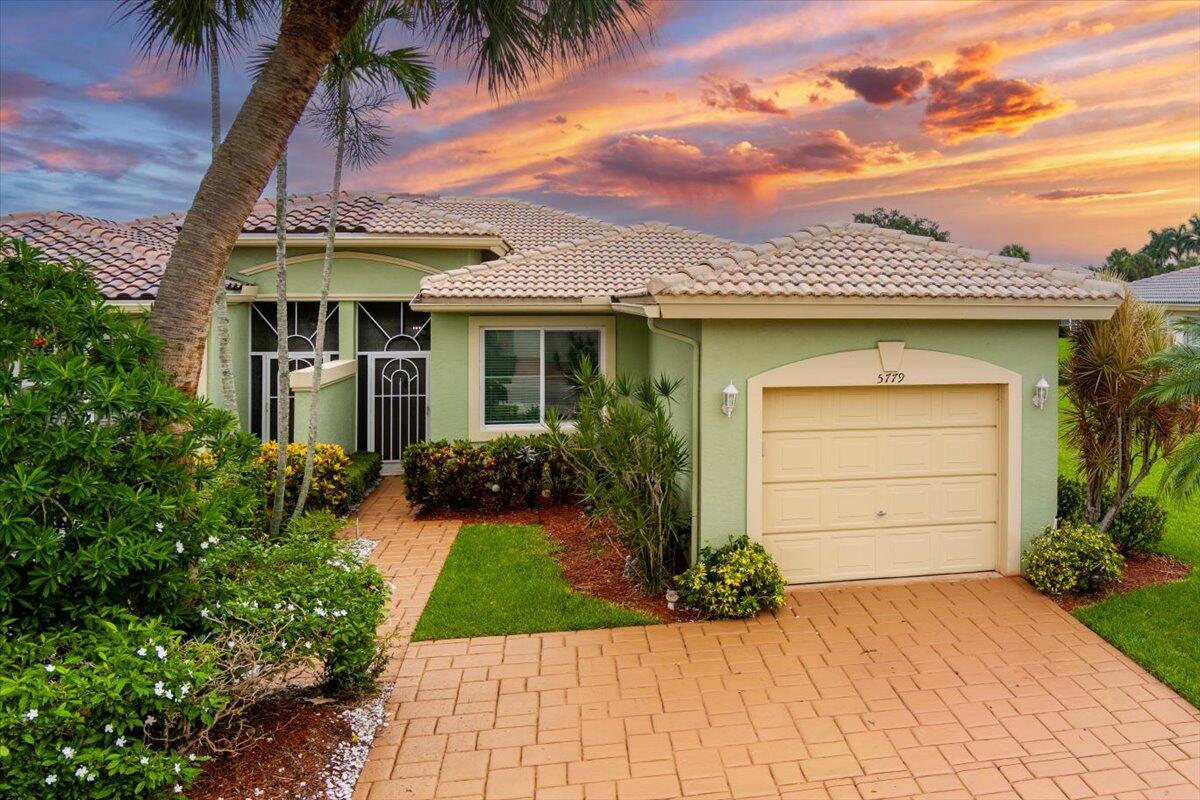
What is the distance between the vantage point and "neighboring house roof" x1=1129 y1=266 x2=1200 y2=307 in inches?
1077

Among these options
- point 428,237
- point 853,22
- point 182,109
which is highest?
point 853,22

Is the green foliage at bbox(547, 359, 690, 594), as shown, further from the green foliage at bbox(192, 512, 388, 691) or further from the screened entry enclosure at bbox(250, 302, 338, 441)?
the screened entry enclosure at bbox(250, 302, 338, 441)

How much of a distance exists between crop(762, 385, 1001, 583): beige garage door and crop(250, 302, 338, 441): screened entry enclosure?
11.2 metres

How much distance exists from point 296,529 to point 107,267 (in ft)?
36.3

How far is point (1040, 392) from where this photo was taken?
9297 millimetres

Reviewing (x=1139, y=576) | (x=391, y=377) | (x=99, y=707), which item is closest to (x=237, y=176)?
(x=99, y=707)

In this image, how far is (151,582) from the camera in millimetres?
4777

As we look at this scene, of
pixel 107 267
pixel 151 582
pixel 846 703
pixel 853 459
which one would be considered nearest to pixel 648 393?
pixel 853 459

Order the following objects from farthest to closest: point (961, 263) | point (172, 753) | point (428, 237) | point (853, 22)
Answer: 1. point (428, 237)
2. point (853, 22)
3. point (961, 263)
4. point (172, 753)

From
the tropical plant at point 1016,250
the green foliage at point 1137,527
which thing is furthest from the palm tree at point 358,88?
the tropical plant at point 1016,250

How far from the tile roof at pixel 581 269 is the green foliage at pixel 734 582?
620 cm

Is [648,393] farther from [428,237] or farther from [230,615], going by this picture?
[428,237]

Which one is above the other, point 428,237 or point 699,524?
point 428,237

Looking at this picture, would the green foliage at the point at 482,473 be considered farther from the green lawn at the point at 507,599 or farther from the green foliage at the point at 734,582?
the green foliage at the point at 734,582
